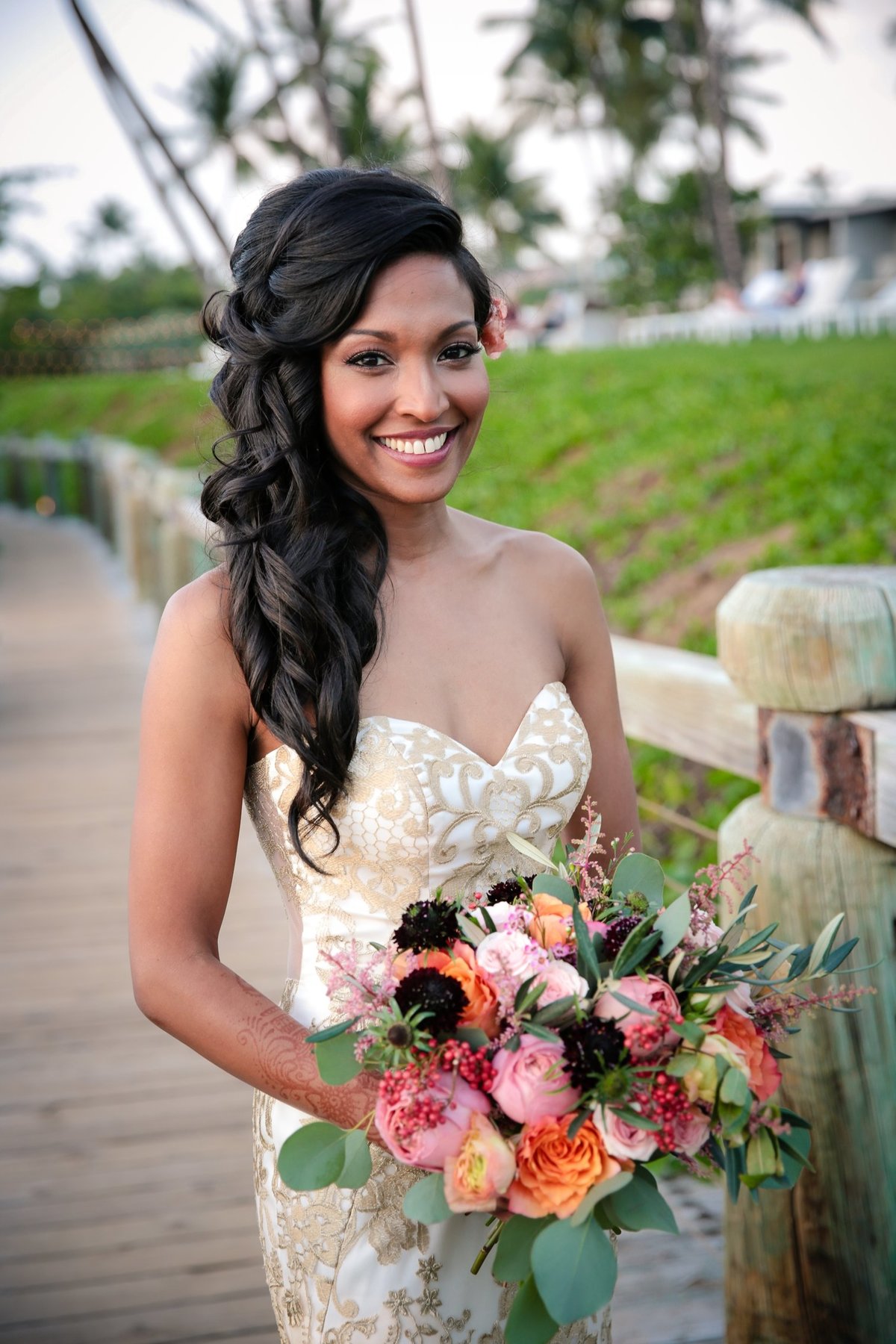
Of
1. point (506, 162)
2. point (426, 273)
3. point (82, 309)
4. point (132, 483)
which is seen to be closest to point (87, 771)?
point (132, 483)

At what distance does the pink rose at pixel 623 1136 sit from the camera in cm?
136

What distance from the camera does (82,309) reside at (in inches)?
1726

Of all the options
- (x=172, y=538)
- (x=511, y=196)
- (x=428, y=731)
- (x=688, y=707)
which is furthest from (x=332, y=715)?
(x=511, y=196)

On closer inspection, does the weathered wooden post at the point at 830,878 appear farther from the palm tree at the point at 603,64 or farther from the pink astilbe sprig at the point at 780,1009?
the palm tree at the point at 603,64

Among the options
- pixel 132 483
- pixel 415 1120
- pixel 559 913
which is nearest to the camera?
pixel 415 1120

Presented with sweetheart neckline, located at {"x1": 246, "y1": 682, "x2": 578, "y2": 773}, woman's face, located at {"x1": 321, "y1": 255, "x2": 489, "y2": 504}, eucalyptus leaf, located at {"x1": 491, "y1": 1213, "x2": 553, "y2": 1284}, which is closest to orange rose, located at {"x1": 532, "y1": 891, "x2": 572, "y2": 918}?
eucalyptus leaf, located at {"x1": 491, "y1": 1213, "x2": 553, "y2": 1284}

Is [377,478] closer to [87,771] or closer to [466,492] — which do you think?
[87,771]

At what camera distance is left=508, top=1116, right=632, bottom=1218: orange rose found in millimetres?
1370

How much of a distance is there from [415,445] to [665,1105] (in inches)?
38.6

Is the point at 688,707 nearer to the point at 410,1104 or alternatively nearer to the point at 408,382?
the point at 408,382

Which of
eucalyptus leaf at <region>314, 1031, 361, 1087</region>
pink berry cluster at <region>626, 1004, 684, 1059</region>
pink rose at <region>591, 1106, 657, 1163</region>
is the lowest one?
pink rose at <region>591, 1106, 657, 1163</region>

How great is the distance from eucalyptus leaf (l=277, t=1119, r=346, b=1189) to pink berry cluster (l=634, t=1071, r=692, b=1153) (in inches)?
14.3

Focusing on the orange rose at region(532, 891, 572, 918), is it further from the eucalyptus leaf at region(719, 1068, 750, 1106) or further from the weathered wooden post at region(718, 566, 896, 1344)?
the weathered wooden post at region(718, 566, 896, 1344)

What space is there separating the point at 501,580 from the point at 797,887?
702 mm
